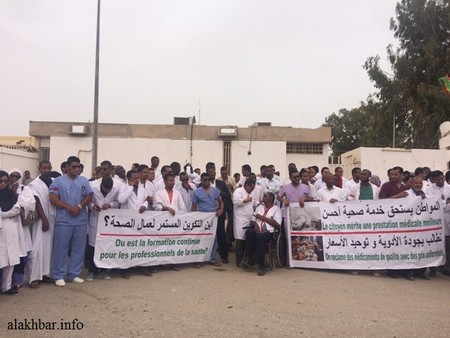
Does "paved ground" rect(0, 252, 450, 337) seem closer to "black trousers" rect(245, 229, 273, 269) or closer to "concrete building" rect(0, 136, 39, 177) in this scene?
"black trousers" rect(245, 229, 273, 269)

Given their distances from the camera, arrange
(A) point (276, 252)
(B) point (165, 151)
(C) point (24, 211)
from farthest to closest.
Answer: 1. (B) point (165, 151)
2. (A) point (276, 252)
3. (C) point (24, 211)

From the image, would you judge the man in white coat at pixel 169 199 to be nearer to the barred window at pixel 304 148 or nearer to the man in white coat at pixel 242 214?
the man in white coat at pixel 242 214

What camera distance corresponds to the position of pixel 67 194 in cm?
592

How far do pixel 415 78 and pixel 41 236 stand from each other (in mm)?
25981

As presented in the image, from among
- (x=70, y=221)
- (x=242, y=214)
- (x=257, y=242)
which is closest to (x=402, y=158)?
(x=242, y=214)

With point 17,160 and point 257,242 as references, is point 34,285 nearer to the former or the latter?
point 257,242

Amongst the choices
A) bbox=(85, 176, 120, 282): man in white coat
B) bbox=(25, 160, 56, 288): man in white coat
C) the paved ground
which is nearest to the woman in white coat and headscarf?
bbox=(25, 160, 56, 288): man in white coat

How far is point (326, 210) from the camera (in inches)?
275

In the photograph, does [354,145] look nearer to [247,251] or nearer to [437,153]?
[437,153]

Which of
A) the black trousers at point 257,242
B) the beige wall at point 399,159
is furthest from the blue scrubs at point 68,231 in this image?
the beige wall at point 399,159

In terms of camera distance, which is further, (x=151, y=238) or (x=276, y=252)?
(x=276, y=252)

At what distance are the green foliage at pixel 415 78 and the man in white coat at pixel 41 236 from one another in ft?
78.2

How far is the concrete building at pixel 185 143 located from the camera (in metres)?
22.0

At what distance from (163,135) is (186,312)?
1824 centimetres
